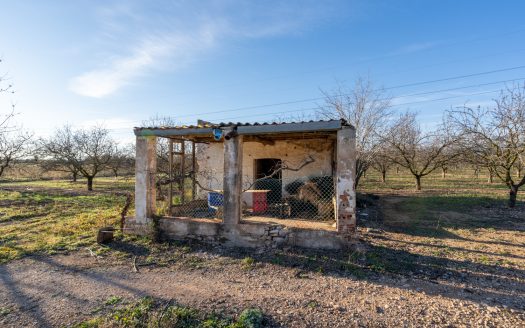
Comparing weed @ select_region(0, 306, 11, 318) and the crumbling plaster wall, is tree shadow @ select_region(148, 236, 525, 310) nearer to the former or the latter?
weed @ select_region(0, 306, 11, 318)

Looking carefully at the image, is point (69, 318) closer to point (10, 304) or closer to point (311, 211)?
point (10, 304)

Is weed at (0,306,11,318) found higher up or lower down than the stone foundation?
lower down

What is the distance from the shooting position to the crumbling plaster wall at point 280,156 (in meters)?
10.7

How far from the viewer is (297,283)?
450 cm

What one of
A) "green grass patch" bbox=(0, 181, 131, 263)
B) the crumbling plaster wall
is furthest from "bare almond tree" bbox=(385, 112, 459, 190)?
"green grass patch" bbox=(0, 181, 131, 263)

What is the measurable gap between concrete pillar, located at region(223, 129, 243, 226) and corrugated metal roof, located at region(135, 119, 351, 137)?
290 mm

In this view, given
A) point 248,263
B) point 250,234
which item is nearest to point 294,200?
point 250,234

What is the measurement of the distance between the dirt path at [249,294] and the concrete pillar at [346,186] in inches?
44.3

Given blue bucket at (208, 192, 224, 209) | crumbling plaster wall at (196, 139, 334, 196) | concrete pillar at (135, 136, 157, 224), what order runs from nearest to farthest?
concrete pillar at (135, 136, 157, 224), blue bucket at (208, 192, 224, 209), crumbling plaster wall at (196, 139, 334, 196)

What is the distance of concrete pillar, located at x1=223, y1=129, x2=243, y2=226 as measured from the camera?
6238 millimetres

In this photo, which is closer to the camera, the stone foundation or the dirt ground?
the dirt ground

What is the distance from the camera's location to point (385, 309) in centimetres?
371

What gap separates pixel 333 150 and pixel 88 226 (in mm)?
8067

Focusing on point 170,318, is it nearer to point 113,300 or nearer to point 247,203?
point 113,300
